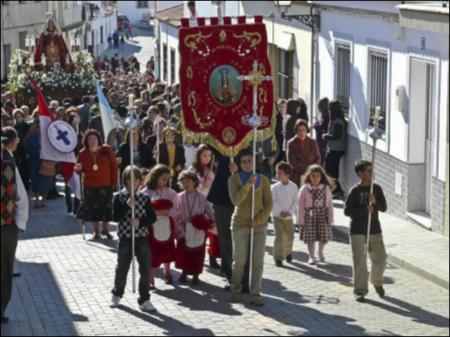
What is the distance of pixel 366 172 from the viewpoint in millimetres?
13109

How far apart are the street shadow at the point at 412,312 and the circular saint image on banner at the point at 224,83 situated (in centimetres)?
295

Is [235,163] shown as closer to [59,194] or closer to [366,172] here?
[366,172]

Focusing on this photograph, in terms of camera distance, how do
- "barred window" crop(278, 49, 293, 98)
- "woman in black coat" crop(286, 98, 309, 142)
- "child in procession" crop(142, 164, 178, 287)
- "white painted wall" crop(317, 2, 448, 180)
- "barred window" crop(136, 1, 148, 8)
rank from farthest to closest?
1. "barred window" crop(136, 1, 148, 8)
2. "barred window" crop(278, 49, 293, 98)
3. "woman in black coat" crop(286, 98, 309, 142)
4. "white painted wall" crop(317, 2, 448, 180)
5. "child in procession" crop(142, 164, 178, 287)

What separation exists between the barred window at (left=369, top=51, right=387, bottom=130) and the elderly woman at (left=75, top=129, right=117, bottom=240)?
4923 millimetres

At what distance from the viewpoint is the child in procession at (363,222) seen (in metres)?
13.1

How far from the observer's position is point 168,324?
12109 mm

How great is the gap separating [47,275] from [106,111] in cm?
303

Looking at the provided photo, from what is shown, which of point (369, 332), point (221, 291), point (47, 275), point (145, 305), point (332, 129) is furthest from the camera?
point (332, 129)

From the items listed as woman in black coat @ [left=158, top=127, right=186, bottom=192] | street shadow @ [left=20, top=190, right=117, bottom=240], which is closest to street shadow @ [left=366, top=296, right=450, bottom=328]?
woman in black coat @ [left=158, top=127, right=186, bottom=192]

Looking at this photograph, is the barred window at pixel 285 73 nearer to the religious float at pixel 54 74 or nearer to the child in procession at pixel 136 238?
the religious float at pixel 54 74

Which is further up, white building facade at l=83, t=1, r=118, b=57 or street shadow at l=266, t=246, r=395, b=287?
white building facade at l=83, t=1, r=118, b=57

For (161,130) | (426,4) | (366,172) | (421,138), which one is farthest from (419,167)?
(366,172)

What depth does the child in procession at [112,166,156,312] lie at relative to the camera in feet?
41.6

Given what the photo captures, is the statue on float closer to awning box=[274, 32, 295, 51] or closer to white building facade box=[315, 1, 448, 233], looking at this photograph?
awning box=[274, 32, 295, 51]
